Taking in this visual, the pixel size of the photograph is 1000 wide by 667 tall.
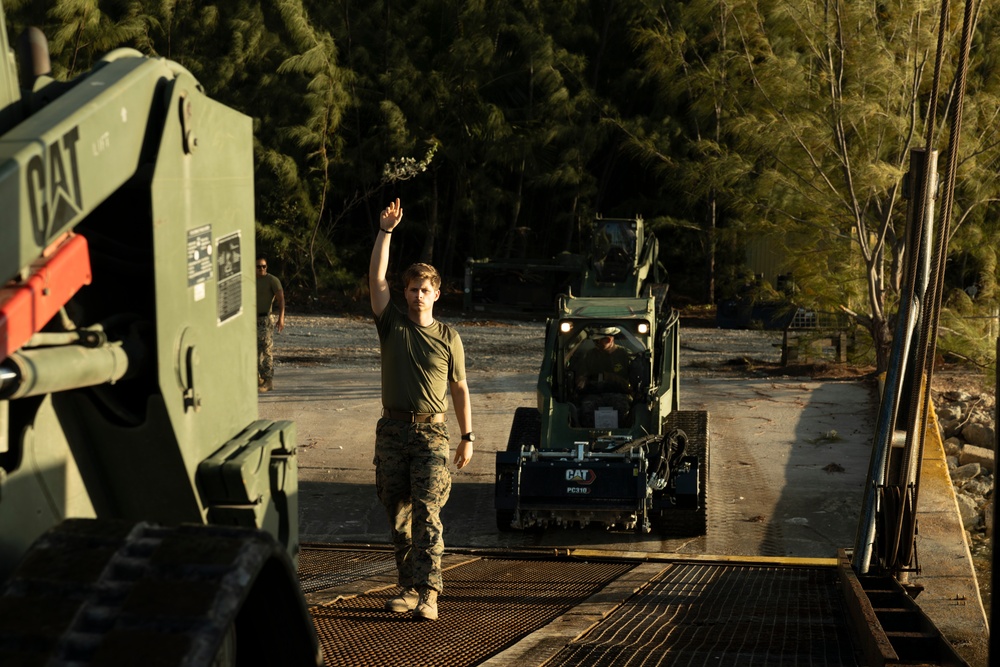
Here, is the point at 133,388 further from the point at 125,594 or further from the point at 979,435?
the point at 979,435

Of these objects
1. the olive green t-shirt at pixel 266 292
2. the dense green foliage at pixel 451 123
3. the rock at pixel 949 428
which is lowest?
the rock at pixel 949 428

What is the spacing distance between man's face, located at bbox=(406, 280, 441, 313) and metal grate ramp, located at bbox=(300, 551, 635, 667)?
56.4 inches

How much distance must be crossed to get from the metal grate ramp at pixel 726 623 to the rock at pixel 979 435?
8179 mm

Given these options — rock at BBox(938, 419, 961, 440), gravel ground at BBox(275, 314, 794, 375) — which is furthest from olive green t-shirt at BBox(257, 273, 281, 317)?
rock at BBox(938, 419, 961, 440)

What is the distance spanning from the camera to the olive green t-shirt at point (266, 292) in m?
15.5

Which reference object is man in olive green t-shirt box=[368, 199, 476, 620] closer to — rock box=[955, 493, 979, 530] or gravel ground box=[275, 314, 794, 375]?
rock box=[955, 493, 979, 530]

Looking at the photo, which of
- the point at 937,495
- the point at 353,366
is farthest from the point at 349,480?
the point at 353,366

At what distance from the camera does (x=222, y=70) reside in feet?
106

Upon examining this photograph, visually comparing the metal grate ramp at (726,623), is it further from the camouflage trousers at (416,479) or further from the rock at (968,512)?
the rock at (968,512)

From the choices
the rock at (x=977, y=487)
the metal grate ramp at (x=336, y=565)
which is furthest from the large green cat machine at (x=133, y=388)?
the rock at (x=977, y=487)

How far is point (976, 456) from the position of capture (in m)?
14.5

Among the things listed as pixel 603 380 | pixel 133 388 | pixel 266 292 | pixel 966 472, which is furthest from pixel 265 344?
pixel 133 388

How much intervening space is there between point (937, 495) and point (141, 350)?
9.47 meters

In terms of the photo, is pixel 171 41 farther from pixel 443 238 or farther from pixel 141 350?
pixel 141 350
